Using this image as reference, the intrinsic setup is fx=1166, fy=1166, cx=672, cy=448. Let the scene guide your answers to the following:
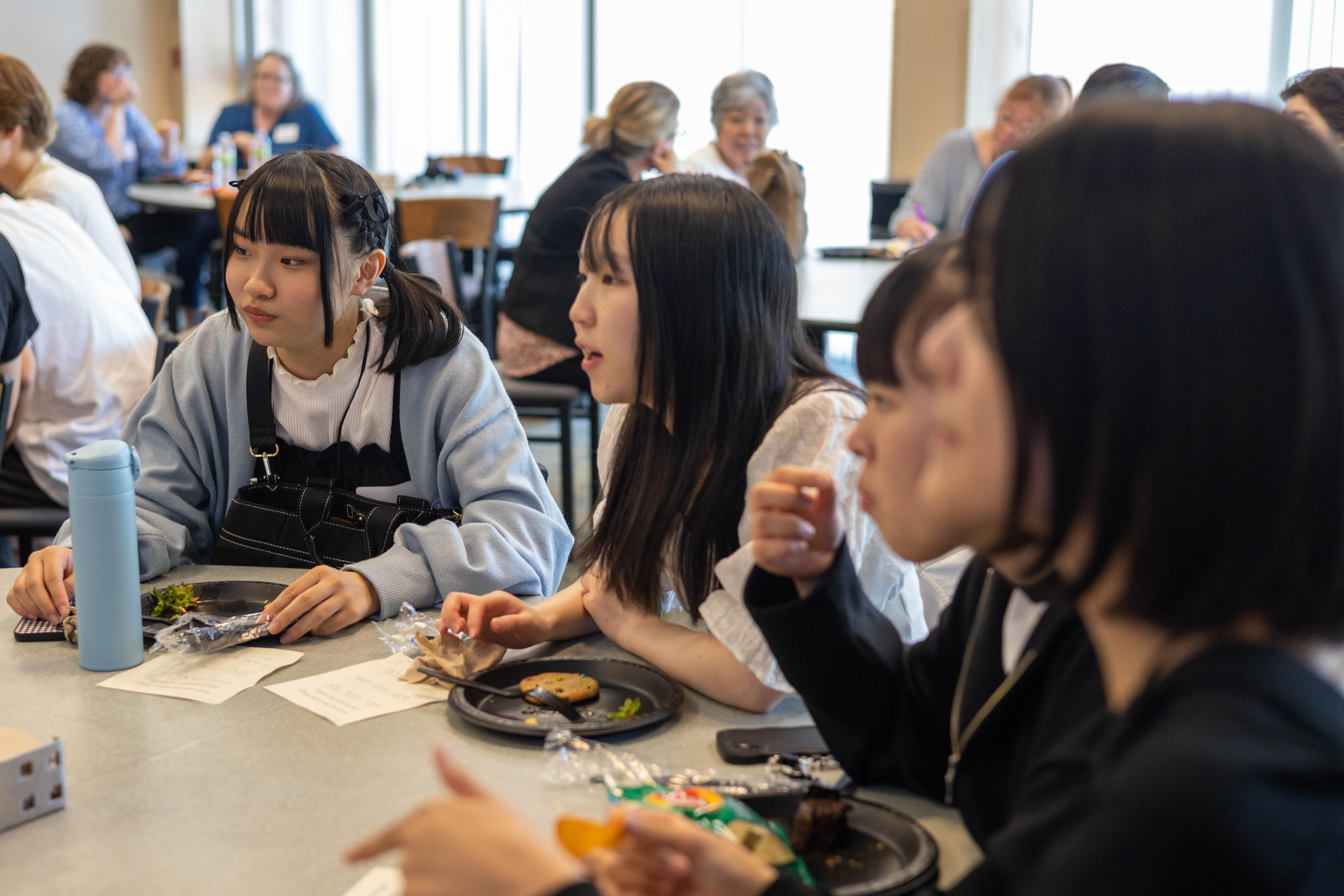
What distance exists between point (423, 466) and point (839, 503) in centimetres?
72

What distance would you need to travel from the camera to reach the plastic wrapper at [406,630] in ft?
4.12

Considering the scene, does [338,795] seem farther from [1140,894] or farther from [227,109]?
[227,109]

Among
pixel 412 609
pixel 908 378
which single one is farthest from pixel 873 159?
pixel 908 378

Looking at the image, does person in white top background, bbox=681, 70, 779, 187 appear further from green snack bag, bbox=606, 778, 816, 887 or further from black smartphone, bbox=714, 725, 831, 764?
green snack bag, bbox=606, 778, 816, 887

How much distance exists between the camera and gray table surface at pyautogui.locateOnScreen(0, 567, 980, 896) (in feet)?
2.69

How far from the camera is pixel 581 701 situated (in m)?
1.13

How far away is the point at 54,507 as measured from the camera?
235 centimetres

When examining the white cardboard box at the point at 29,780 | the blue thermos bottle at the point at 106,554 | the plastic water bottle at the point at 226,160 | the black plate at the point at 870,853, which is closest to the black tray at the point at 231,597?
the blue thermos bottle at the point at 106,554

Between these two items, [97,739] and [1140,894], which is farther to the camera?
[97,739]

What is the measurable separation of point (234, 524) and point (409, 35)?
7.82 m

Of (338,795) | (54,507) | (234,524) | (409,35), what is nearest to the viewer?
(338,795)

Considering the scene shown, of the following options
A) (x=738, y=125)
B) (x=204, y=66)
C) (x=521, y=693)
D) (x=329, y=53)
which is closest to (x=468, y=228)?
(x=738, y=125)

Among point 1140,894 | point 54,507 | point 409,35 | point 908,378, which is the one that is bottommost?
point 54,507

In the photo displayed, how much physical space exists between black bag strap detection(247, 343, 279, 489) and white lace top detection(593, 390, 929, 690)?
74 cm
